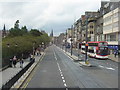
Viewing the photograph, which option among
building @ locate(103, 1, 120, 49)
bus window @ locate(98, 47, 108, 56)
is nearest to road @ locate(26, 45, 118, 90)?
bus window @ locate(98, 47, 108, 56)

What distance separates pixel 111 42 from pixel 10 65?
141 feet

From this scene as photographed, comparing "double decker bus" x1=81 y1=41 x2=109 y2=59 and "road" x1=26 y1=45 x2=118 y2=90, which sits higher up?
"double decker bus" x1=81 y1=41 x2=109 y2=59

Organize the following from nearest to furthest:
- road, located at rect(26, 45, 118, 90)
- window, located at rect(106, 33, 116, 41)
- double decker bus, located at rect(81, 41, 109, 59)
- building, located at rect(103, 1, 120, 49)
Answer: road, located at rect(26, 45, 118, 90), double decker bus, located at rect(81, 41, 109, 59), building, located at rect(103, 1, 120, 49), window, located at rect(106, 33, 116, 41)

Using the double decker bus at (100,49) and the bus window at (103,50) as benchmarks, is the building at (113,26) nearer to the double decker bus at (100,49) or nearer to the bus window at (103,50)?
the double decker bus at (100,49)

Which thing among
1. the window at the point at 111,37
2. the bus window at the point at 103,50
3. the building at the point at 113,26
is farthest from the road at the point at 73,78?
the window at the point at 111,37

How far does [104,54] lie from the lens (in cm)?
4872

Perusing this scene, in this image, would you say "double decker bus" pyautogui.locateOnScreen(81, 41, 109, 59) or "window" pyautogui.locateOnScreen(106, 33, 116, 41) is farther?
"window" pyautogui.locateOnScreen(106, 33, 116, 41)

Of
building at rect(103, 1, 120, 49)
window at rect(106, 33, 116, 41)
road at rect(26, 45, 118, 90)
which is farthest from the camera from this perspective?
window at rect(106, 33, 116, 41)

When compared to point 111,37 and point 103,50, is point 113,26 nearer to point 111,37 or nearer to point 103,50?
point 111,37

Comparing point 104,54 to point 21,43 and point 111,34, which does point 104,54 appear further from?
point 111,34

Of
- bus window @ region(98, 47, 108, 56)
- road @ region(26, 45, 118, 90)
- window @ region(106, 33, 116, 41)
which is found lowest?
road @ region(26, 45, 118, 90)

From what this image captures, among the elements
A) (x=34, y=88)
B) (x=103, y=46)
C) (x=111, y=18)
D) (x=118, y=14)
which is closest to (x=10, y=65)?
(x=34, y=88)

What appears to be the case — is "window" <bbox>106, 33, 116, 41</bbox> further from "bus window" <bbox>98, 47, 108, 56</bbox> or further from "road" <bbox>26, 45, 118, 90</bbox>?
"road" <bbox>26, 45, 118, 90</bbox>

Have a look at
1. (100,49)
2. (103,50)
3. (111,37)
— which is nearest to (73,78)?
(100,49)
